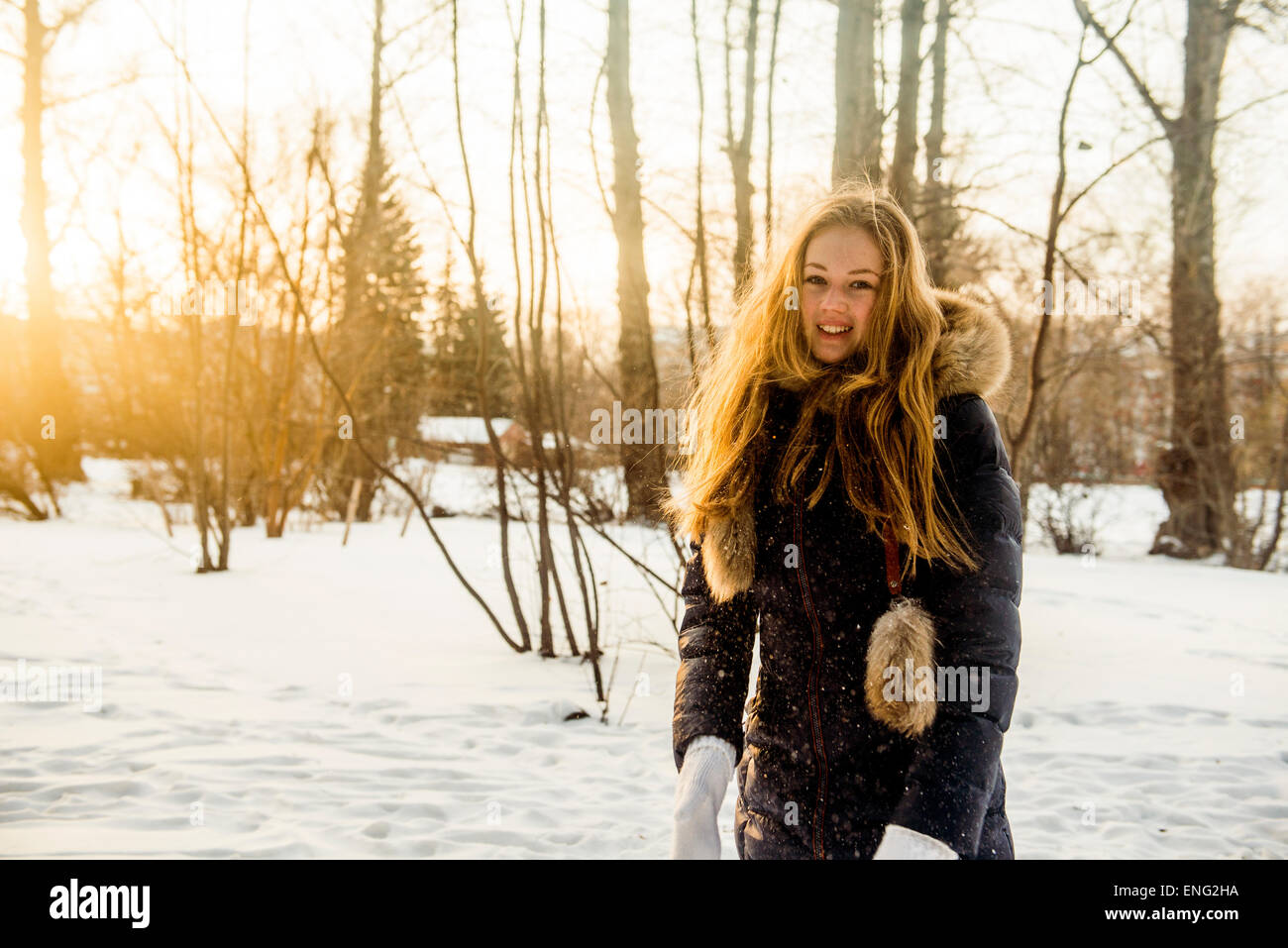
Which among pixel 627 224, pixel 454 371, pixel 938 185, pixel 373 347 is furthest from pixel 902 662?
pixel 373 347

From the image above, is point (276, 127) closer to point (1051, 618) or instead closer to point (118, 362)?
point (118, 362)

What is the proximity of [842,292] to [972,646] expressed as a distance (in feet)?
2.05

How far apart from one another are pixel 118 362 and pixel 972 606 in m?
11.4

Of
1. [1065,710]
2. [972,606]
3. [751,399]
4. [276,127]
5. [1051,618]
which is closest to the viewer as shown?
[972,606]

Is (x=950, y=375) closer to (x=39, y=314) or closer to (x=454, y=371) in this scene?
(x=454, y=371)

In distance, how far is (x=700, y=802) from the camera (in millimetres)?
1294

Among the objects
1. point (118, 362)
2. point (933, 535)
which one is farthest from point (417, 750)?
point (118, 362)

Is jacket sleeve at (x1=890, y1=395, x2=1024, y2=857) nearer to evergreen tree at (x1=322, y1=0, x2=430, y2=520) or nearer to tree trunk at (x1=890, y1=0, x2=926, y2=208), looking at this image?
tree trunk at (x1=890, y1=0, x2=926, y2=208)

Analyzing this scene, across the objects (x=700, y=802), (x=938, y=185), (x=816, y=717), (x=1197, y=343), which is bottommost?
(x=700, y=802)

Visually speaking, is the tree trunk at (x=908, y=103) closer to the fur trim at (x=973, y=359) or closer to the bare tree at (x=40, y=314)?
the fur trim at (x=973, y=359)

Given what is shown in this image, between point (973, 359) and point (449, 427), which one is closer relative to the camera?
point (973, 359)

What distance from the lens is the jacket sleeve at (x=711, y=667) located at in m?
1.39

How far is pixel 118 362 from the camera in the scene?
33.5 feet
